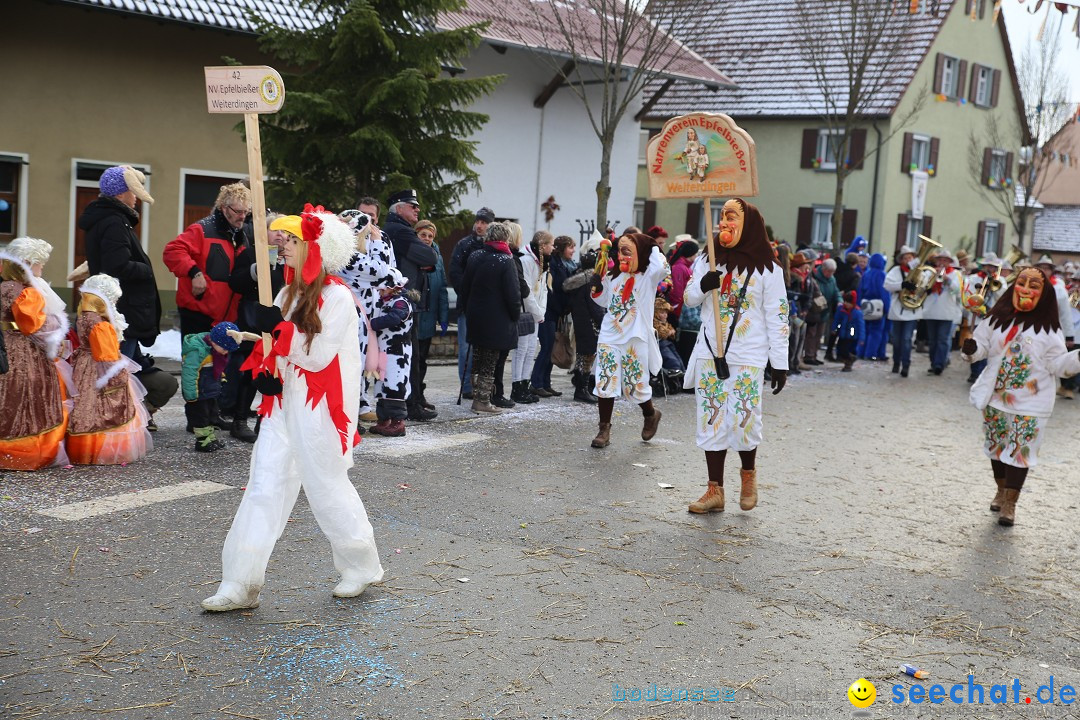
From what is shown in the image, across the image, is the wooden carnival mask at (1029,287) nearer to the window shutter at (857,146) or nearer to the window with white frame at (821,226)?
the window shutter at (857,146)

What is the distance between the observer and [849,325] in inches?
715

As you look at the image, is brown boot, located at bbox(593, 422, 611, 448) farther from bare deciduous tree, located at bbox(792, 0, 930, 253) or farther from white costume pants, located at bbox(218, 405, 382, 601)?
bare deciduous tree, located at bbox(792, 0, 930, 253)

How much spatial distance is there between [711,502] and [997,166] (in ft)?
115

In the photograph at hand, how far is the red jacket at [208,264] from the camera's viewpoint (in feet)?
27.5

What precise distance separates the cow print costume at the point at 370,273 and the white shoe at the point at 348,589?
3971mm

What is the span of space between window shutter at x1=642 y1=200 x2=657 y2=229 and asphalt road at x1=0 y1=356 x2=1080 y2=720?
27.3 m

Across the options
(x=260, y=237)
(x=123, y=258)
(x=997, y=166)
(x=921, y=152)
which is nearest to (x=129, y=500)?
(x=123, y=258)

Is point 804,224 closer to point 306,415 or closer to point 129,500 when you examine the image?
point 129,500

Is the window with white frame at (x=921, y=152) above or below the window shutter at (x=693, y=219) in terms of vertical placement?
above

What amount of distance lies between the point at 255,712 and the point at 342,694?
1.09 ft

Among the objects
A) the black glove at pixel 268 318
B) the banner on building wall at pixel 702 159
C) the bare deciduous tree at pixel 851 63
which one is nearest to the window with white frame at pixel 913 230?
the bare deciduous tree at pixel 851 63

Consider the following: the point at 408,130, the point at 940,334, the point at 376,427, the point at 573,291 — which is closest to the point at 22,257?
the point at 376,427

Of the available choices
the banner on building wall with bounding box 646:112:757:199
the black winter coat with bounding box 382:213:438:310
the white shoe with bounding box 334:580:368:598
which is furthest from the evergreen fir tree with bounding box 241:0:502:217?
the white shoe with bounding box 334:580:368:598

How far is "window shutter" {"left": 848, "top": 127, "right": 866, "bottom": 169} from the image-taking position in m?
32.9
